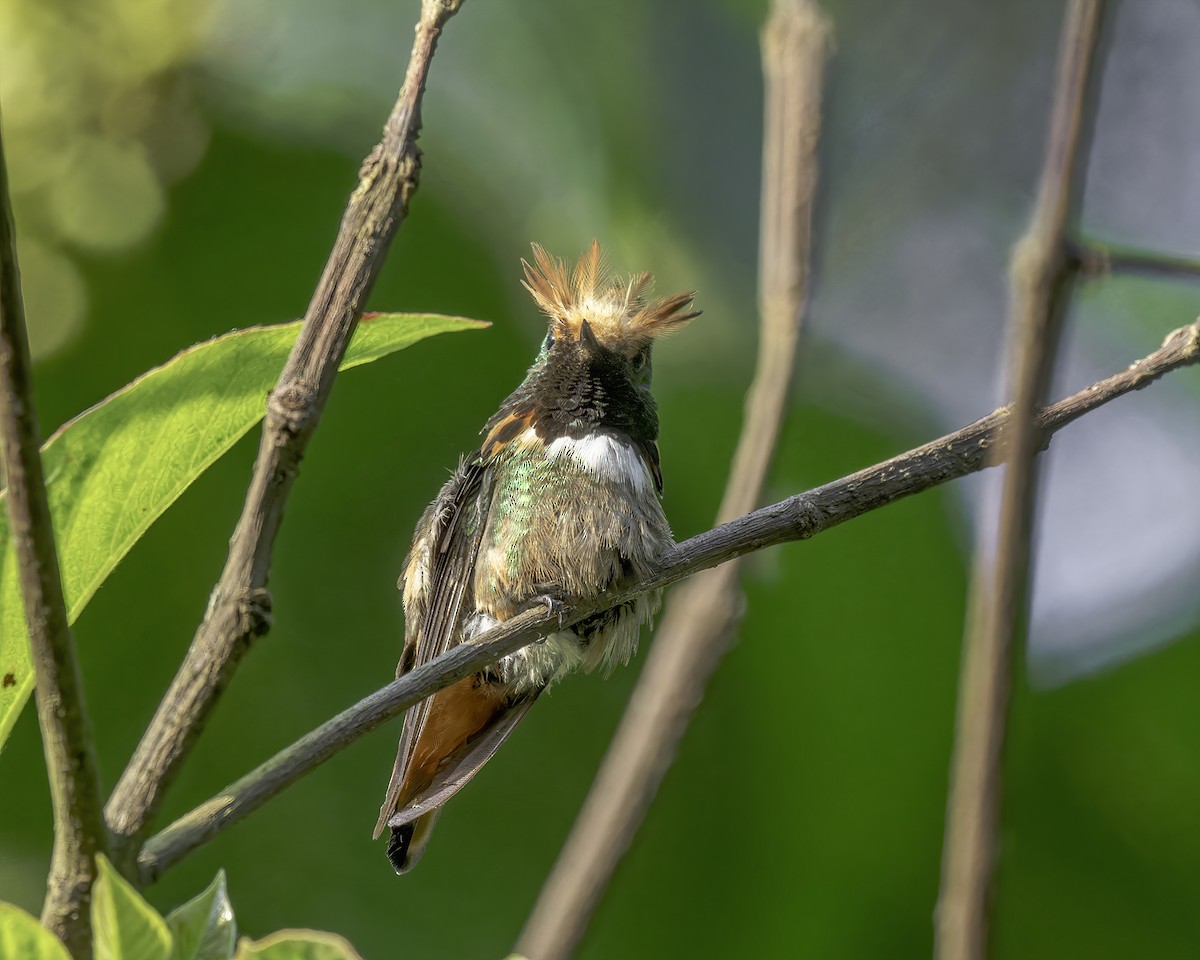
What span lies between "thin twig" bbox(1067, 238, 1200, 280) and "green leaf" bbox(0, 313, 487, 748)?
598 mm

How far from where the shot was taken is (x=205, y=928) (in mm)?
794

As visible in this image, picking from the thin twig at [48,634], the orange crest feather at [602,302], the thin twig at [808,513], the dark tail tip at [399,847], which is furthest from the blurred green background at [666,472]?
the thin twig at [48,634]

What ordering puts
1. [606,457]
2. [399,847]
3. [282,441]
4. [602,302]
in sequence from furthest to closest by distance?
[602,302] → [606,457] → [399,847] → [282,441]

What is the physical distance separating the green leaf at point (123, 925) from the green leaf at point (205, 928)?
0.09 meters

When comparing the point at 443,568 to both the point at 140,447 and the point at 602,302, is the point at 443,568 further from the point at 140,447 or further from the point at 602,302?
the point at 140,447

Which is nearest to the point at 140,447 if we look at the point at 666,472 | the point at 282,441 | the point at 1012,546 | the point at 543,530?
the point at 282,441

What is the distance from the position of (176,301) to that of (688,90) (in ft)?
4.50

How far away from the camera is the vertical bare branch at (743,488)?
1.00m

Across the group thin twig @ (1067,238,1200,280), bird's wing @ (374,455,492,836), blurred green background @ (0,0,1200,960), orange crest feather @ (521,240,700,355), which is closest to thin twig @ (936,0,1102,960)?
thin twig @ (1067,238,1200,280)

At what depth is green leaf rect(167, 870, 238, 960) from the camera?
78 centimetres

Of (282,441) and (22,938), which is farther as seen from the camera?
(282,441)

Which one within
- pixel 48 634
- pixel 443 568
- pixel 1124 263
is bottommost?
pixel 48 634

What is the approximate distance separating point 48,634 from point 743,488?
2.26ft

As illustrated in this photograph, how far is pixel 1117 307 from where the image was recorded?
9.08 feet
